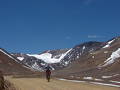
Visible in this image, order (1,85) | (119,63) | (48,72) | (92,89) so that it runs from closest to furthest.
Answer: (1,85)
(92,89)
(48,72)
(119,63)

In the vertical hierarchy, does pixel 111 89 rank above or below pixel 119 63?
below

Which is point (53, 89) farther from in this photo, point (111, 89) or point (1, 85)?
point (1, 85)

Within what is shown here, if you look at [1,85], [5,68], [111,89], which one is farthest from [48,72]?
[5,68]

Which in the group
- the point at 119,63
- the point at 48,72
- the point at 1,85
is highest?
the point at 119,63

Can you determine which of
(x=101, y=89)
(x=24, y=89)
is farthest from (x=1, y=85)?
(x=101, y=89)

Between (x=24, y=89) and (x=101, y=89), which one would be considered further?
(x=101, y=89)

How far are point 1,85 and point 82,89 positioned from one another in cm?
1090

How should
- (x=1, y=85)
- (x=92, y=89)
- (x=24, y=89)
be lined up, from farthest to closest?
(x=92, y=89), (x=24, y=89), (x=1, y=85)

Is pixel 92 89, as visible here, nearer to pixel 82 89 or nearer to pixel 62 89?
pixel 82 89

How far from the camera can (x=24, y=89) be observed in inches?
1080

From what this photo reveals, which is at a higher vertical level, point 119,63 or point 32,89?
point 119,63

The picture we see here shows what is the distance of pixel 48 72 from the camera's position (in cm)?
4797

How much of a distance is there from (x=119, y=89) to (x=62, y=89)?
519 cm

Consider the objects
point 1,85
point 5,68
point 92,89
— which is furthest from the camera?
point 5,68
